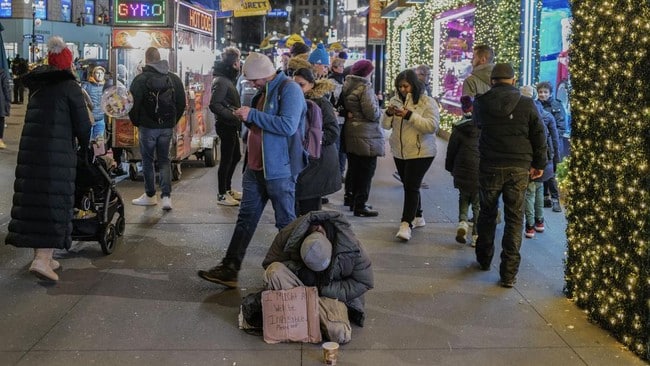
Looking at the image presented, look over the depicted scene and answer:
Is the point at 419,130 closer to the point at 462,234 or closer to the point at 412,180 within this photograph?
the point at 412,180

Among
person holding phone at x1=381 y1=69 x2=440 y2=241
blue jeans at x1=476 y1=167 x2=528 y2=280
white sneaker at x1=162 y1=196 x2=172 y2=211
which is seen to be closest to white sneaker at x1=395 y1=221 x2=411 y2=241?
person holding phone at x1=381 y1=69 x2=440 y2=241

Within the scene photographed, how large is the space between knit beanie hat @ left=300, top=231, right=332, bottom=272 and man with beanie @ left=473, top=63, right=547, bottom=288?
77.9 inches

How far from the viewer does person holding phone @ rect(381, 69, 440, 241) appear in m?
→ 7.54

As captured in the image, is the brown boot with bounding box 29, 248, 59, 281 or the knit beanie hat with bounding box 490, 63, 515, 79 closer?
the brown boot with bounding box 29, 248, 59, 281

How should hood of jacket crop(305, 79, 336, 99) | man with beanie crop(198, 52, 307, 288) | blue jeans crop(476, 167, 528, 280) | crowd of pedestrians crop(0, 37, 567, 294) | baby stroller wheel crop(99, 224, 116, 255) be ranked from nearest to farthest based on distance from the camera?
man with beanie crop(198, 52, 307, 288) < crowd of pedestrians crop(0, 37, 567, 294) < blue jeans crop(476, 167, 528, 280) < hood of jacket crop(305, 79, 336, 99) < baby stroller wheel crop(99, 224, 116, 255)

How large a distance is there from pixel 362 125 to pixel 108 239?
307 cm

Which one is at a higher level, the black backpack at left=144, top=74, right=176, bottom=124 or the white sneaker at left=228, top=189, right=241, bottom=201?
the black backpack at left=144, top=74, right=176, bottom=124

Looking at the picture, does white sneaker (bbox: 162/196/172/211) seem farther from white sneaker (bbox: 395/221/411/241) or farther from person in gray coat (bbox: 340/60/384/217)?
white sneaker (bbox: 395/221/411/241)

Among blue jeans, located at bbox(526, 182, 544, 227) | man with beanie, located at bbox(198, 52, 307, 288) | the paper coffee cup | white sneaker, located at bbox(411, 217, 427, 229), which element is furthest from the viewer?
white sneaker, located at bbox(411, 217, 427, 229)

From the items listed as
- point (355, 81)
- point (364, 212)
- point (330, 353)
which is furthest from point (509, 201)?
point (364, 212)

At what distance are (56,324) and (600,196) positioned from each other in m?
3.72

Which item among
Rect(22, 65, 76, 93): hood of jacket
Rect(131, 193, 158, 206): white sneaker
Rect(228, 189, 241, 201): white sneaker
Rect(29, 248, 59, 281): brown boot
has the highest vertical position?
Rect(22, 65, 76, 93): hood of jacket

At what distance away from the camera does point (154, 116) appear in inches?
353

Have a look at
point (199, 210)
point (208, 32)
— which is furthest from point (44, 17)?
point (199, 210)
